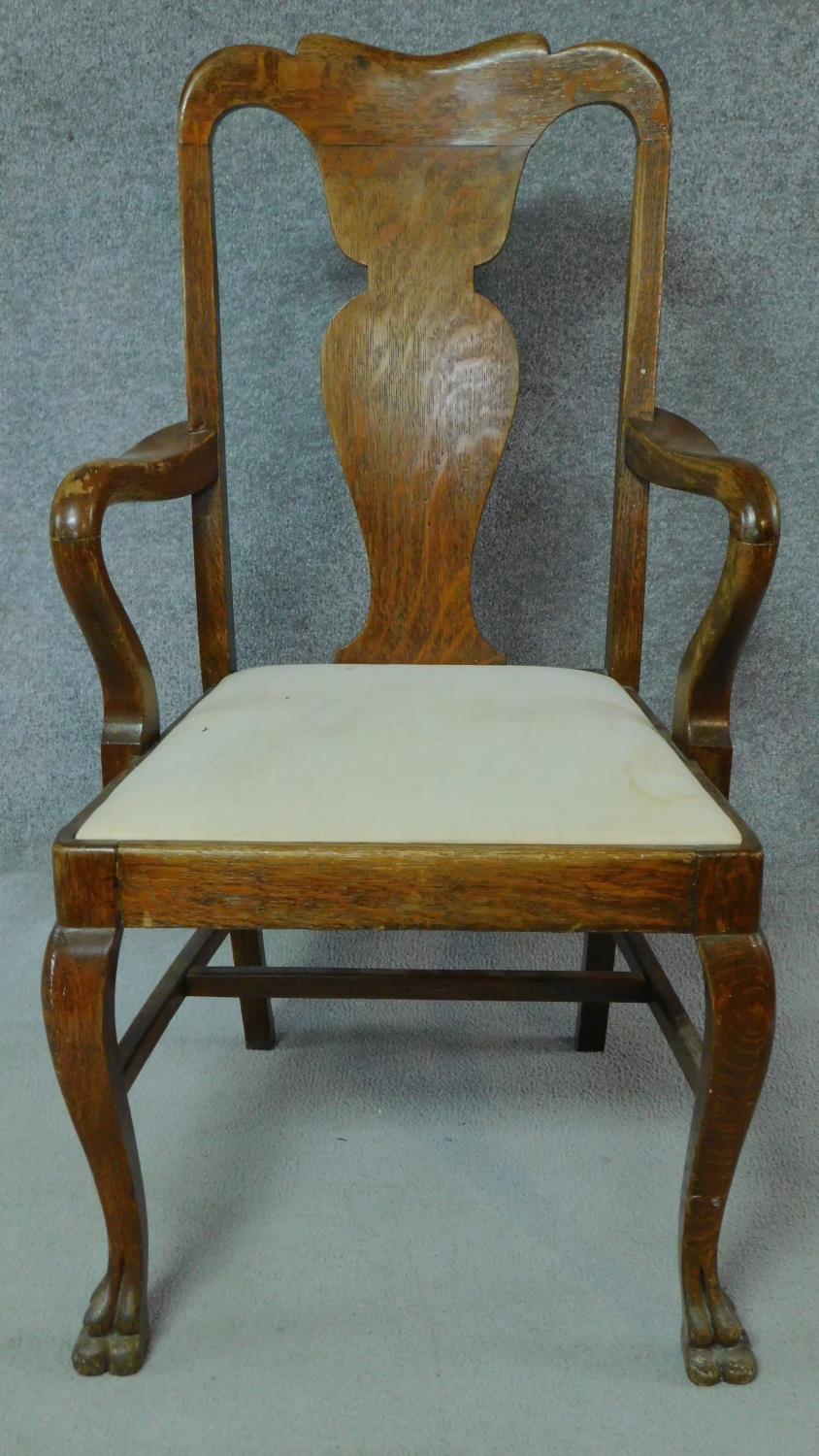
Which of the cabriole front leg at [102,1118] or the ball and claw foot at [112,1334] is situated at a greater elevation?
the cabriole front leg at [102,1118]

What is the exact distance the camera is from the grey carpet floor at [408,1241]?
0.83 meters

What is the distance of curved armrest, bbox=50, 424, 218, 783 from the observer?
83 centimetres

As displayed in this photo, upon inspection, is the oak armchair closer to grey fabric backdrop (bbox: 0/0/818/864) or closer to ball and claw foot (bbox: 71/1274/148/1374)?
ball and claw foot (bbox: 71/1274/148/1374)

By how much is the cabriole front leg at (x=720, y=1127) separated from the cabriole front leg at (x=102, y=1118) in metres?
0.38

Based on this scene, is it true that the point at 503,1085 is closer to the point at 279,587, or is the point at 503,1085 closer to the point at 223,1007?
the point at 223,1007

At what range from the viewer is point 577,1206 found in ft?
3.42

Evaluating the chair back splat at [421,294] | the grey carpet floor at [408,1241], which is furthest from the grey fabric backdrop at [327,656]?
the chair back splat at [421,294]

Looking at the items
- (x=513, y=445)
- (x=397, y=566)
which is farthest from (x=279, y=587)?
(x=397, y=566)

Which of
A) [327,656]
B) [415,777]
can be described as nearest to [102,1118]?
[415,777]

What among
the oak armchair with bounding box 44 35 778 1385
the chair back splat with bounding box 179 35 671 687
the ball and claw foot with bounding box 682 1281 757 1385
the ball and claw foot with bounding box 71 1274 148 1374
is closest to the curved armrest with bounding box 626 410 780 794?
the oak armchair with bounding box 44 35 778 1385

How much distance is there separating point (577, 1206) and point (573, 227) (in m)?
1.03

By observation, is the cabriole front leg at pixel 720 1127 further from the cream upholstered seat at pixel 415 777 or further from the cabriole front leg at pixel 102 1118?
the cabriole front leg at pixel 102 1118

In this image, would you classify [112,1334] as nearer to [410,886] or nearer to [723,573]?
[410,886]

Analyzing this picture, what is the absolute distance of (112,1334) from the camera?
0.88 m
